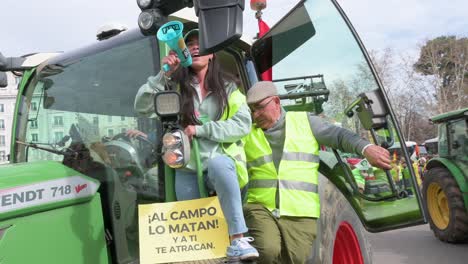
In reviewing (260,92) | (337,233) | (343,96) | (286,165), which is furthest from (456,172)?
(260,92)

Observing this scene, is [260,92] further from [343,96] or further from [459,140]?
[459,140]

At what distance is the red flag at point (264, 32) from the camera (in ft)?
10.1

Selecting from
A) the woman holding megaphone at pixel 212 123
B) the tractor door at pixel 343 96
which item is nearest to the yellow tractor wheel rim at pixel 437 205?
the tractor door at pixel 343 96

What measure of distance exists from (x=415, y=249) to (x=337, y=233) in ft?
14.3

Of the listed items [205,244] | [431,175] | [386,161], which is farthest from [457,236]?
[205,244]

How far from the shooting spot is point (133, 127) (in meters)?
2.50

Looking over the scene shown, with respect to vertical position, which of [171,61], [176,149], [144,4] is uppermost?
[144,4]

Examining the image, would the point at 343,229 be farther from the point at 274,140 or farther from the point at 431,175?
the point at 431,175

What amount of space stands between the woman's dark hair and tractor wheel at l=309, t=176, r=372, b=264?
0.94 meters

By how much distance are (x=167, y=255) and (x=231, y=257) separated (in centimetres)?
30

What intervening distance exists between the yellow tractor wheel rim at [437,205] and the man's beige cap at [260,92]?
5.86 meters

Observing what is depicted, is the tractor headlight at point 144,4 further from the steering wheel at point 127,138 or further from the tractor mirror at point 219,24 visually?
the steering wheel at point 127,138

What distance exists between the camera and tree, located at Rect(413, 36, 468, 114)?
3662 centimetres

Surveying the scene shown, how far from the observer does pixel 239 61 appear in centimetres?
309
